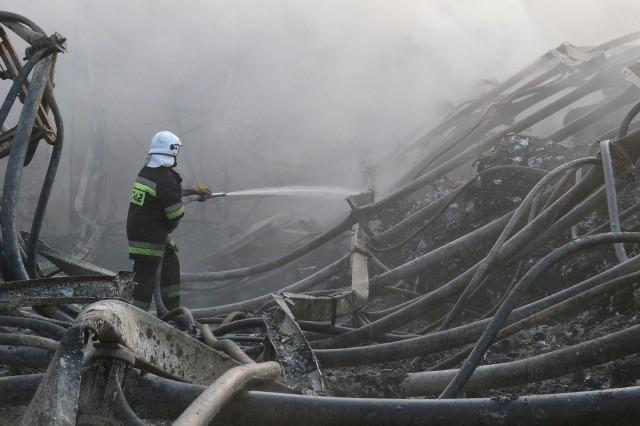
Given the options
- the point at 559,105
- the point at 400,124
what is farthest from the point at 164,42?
the point at 559,105

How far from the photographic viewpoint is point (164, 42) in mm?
12086

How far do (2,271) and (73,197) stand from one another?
655cm

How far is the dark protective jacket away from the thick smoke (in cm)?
472

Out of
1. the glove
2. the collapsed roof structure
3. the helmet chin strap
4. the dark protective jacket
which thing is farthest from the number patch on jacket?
the collapsed roof structure

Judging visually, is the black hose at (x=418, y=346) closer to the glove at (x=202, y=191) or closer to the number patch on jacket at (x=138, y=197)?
the number patch on jacket at (x=138, y=197)

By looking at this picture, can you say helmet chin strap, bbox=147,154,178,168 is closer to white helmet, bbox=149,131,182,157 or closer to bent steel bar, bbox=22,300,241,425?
white helmet, bbox=149,131,182,157

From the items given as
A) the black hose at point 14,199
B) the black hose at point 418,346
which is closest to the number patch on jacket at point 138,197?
the black hose at point 14,199

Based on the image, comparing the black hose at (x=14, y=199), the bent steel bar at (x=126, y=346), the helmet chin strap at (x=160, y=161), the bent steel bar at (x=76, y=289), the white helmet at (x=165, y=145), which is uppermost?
the white helmet at (x=165, y=145)

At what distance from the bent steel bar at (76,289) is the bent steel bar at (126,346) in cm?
23

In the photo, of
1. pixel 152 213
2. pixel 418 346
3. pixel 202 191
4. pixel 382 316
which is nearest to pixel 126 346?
pixel 418 346

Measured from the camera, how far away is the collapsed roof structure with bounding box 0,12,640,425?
2074mm

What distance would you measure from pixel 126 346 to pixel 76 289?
22.4 inches

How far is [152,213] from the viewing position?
Answer: 218 inches

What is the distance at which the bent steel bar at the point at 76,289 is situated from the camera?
2533 millimetres
